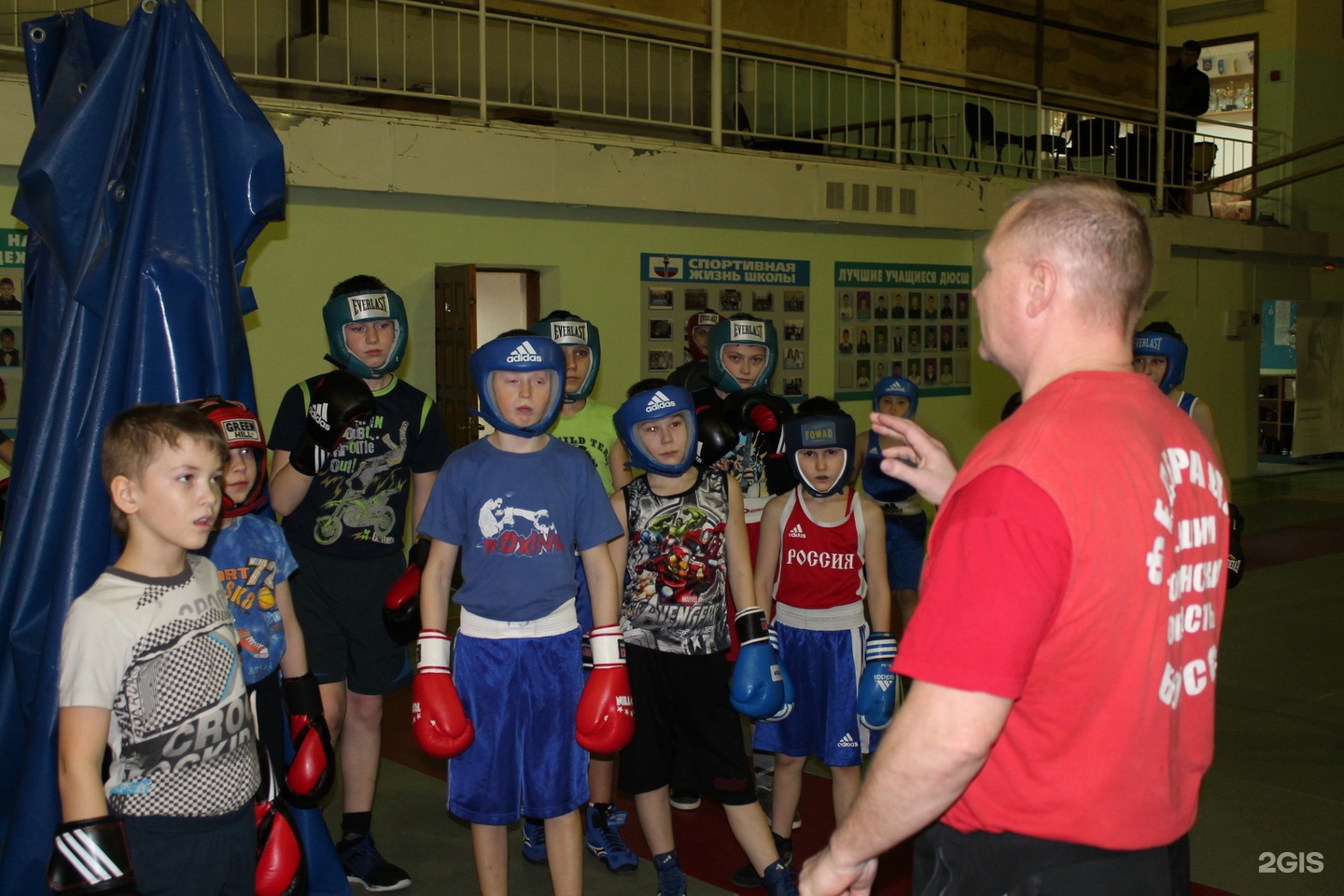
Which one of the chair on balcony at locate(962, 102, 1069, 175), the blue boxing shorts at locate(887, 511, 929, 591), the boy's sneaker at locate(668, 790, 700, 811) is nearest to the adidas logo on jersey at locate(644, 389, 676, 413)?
the boy's sneaker at locate(668, 790, 700, 811)

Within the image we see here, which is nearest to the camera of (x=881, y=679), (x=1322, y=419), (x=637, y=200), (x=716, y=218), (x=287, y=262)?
(x=881, y=679)

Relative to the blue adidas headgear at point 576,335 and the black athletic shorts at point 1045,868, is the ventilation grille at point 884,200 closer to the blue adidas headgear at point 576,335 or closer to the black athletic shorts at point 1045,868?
the blue adidas headgear at point 576,335

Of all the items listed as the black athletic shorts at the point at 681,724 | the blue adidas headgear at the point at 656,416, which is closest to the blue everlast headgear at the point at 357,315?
the blue adidas headgear at the point at 656,416

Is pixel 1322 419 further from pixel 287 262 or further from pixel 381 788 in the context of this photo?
pixel 381 788

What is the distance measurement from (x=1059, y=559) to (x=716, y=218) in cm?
849

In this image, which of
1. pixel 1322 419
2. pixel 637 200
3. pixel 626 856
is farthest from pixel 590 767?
pixel 1322 419

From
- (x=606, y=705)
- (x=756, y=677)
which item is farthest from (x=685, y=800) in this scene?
(x=606, y=705)

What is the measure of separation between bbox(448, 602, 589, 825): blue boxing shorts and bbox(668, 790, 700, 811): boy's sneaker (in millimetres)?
1391

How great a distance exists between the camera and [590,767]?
13.8ft

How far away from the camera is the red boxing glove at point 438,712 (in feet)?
10.2

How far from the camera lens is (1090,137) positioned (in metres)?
13.0

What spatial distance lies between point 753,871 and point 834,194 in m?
7.35

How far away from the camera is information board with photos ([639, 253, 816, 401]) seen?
372 inches

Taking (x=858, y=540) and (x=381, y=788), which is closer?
(x=858, y=540)
